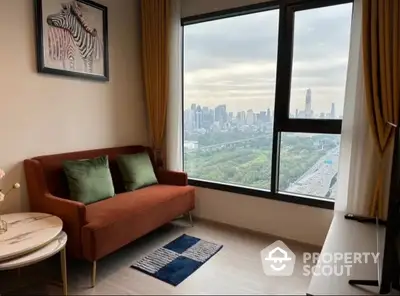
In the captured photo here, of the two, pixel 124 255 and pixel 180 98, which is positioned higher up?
pixel 180 98

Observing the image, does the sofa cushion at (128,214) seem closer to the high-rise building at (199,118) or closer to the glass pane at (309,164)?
the high-rise building at (199,118)

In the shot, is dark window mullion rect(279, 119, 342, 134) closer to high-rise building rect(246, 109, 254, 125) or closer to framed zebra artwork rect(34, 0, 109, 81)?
high-rise building rect(246, 109, 254, 125)

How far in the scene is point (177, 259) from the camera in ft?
7.48

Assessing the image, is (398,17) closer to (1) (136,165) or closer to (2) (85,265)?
(1) (136,165)

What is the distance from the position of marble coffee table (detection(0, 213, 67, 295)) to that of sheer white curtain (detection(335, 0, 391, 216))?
85.1 inches

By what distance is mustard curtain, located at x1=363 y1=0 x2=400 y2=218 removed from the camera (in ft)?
6.67

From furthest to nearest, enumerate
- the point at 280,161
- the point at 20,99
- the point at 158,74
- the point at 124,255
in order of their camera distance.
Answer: the point at 158,74 < the point at 280,161 < the point at 124,255 < the point at 20,99

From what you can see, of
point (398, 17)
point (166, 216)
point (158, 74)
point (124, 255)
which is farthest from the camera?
point (158, 74)

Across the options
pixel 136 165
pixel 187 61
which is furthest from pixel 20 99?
pixel 187 61

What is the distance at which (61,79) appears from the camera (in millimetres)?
2484

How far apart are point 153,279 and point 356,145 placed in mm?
1886

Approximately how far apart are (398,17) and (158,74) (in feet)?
7.21

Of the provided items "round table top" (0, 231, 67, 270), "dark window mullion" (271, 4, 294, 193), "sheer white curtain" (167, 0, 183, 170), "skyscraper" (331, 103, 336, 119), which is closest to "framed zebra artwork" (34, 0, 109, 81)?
"sheer white curtain" (167, 0, 183, 170)

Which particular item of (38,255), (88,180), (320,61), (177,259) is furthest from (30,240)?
(320,61)
